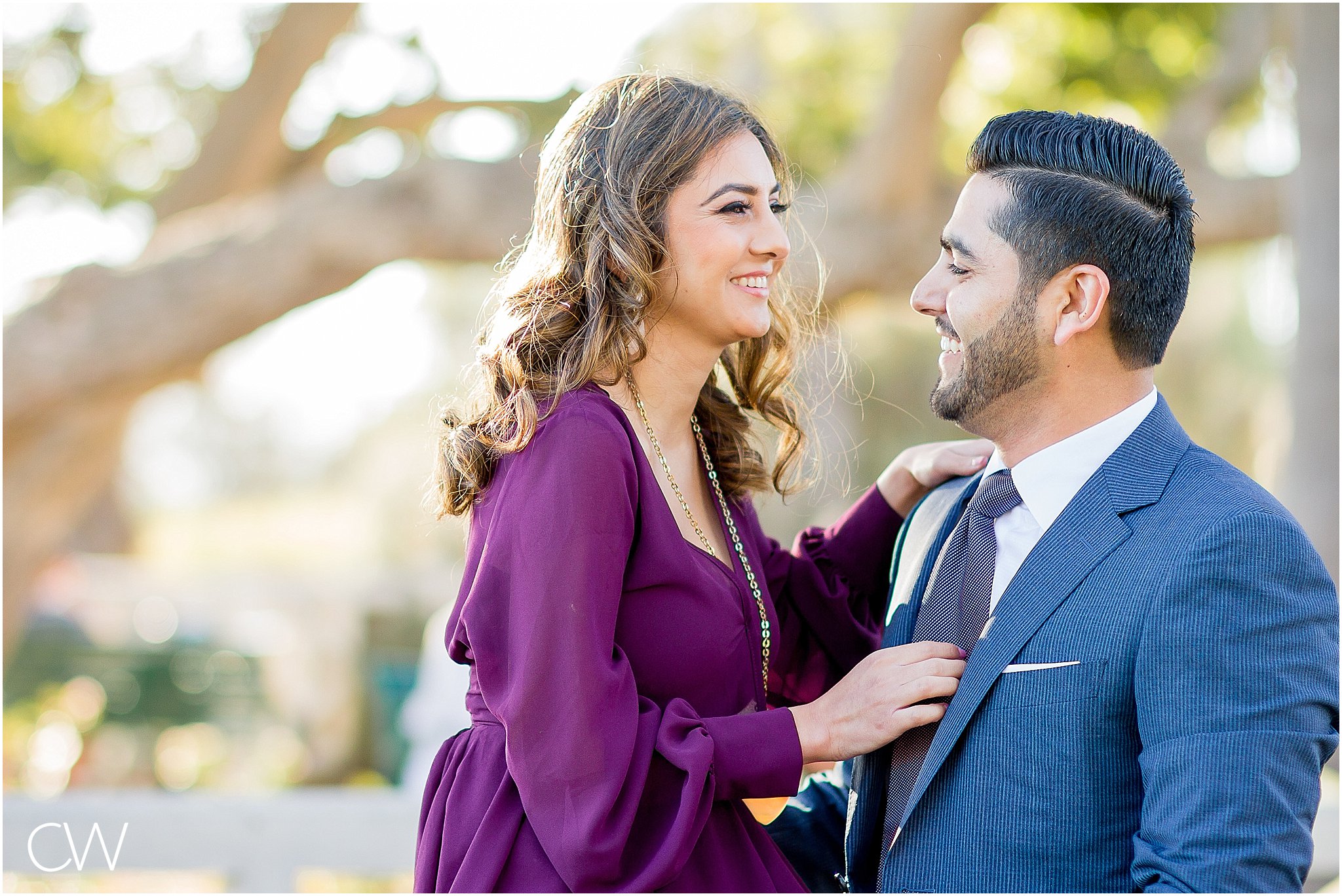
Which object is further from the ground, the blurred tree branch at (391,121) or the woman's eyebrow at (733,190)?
the blurred tree branch at (391,121)

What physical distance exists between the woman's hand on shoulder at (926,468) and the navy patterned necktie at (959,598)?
166 mm

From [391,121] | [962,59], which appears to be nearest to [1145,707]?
[962,59]

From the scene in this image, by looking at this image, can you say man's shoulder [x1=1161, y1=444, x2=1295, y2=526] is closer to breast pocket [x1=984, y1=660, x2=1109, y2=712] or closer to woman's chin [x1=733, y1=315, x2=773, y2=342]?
breast pocket [x1=984, y1=660, x2=1109, y2=712]

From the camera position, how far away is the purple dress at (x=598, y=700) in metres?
1.61

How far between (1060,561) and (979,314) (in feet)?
1.43

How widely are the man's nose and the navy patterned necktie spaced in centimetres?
30

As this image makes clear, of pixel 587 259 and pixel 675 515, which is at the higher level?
pixel 587 259

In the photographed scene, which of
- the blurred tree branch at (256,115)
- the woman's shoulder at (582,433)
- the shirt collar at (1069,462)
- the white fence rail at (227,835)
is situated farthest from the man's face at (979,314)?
the blurred tree branch at (256,115)

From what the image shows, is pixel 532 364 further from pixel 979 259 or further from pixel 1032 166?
pixel 1032 166

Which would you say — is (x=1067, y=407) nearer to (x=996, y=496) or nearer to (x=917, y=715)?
(x=996, y=496)

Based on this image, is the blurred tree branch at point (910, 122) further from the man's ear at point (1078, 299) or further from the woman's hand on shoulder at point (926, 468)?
the man's ear at point (1078, 299)

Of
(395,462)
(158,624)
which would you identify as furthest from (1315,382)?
(395,462)

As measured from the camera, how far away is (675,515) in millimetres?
1977

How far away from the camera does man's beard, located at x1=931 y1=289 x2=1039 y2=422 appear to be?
191 centimetres
